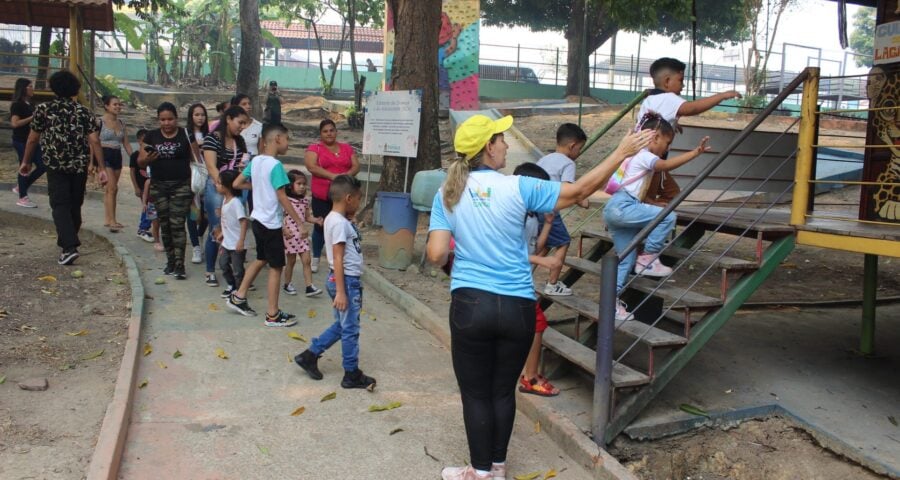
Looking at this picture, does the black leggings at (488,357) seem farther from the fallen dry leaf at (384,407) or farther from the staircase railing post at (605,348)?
the fallen dry leaf at (384,407)

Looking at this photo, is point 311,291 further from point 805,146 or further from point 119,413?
point 805,146

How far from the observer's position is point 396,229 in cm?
882

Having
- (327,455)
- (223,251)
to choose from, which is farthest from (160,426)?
(223,251)

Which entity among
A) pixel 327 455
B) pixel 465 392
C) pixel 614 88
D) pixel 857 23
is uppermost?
pixel 857 23

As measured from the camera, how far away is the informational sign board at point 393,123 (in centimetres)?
965

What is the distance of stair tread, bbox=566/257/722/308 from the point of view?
4.88 meters

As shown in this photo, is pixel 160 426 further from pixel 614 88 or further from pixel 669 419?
pixel 614 88

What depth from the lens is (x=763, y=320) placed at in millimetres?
7453

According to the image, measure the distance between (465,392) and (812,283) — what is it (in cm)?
695

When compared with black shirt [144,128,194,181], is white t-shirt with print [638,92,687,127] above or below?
above

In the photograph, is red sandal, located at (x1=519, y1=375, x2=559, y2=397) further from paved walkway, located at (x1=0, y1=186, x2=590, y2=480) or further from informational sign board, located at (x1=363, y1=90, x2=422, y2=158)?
informational sign board, located at (x1=363, y1=90, x2=422, y2=158)

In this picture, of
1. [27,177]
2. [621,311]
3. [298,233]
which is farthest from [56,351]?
[27,177]

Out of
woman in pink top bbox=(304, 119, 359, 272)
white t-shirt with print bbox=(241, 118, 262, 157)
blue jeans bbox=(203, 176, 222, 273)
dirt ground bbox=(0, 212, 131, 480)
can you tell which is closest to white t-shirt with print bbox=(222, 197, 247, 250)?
blue jeans bbox=(203, 176, 222, 273)

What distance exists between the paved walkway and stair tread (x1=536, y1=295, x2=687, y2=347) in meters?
0.83
